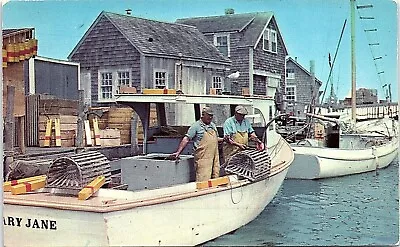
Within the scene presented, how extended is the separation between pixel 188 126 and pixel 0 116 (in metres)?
0.69

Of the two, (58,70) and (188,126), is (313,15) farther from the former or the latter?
(58,70)

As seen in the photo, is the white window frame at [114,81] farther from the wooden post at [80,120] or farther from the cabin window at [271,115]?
the cabin window at [271,115]

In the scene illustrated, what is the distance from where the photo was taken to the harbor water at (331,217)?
216cm

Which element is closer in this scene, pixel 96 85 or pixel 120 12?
pixel 120 12

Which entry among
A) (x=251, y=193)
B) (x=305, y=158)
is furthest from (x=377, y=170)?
(x=251, y=193)

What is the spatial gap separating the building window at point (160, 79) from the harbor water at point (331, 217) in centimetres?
60

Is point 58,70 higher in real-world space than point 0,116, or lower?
higher

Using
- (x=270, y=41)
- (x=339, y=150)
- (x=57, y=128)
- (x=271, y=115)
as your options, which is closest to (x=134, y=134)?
(x=57, y=128)

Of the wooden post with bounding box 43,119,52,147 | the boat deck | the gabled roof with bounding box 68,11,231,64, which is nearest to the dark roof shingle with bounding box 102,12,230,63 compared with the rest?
the gabled roof with bounding box 68,11,231,64

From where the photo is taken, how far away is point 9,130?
2.22 meters

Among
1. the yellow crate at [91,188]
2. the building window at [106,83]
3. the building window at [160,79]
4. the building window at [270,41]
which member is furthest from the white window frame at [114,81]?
the building window at [270,41]

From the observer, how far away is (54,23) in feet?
7.31

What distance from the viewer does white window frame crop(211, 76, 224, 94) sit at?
7.95ft

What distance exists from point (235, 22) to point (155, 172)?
607mm
